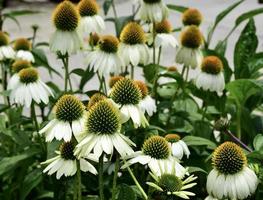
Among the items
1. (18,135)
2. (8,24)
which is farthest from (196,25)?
(8,24)

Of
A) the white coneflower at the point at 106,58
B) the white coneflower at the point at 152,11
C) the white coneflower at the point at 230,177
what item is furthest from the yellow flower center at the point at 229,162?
the white coneflower at the point at 152,11

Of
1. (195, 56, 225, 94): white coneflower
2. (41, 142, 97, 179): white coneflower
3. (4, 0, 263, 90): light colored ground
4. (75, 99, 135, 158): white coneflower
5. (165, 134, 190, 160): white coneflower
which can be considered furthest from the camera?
(4, 0, 263, 90): light colored ground

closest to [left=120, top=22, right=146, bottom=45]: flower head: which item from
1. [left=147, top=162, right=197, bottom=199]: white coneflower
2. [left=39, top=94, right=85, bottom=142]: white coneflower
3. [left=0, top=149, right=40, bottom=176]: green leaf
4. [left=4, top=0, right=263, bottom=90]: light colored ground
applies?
[left=0, top=149, right=40, bottom=176]: green leaf

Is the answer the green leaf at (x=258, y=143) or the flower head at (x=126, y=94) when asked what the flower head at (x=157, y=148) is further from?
the green leaf at (x=258, y=143)

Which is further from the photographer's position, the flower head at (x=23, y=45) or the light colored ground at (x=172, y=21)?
the light colored ground at (x=172, y=21)

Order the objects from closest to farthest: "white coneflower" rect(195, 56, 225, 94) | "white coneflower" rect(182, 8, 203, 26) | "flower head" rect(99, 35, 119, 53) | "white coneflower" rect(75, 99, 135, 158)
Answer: "white coneflower" rect(75, 99, 135, 158) → "flower head" rect(99, 35, 119, 53) → "white coneflower" rect(195, 56, 225, 94) → "white coneflower" rect(182, 8, 203, 26)

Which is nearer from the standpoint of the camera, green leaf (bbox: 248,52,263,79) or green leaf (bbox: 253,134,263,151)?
green leaf (bbox: 253,134,263,151)

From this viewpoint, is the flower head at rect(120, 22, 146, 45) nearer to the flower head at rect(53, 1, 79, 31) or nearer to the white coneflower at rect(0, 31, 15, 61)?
the flower head at rect(53, 1, 79, 31)
